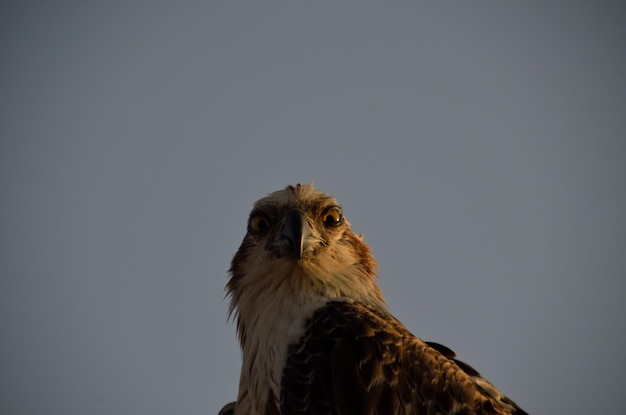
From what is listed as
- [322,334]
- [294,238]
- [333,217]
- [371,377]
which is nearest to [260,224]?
[294,238]

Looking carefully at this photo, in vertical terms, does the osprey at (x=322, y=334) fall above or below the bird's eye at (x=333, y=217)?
below

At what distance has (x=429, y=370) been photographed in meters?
4.54

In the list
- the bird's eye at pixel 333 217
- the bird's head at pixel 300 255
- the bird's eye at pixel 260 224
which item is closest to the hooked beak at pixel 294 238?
the bird's head at pixel 300 255

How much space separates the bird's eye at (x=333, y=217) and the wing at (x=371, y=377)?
1.44 meters

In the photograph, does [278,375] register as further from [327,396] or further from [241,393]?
[241,393]

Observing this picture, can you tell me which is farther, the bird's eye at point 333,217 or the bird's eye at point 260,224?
the bird's eye at point 333,217

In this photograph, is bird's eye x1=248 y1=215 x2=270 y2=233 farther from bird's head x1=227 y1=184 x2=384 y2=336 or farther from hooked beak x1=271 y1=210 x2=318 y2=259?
hooked beak x1=271 y1=210 x2=318 y2=259

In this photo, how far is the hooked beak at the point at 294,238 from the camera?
5.52 meters

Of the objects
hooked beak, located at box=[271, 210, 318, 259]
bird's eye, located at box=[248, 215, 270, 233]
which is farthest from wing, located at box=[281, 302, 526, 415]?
bird's eye, located at box=[248, 215, 270, 233]

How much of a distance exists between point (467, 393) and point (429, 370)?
1.01 ft

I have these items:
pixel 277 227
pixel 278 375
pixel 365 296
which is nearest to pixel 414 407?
pixel 278 375

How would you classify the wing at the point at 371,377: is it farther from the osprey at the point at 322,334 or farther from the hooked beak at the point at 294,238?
the hooked beak at the point at 294,238

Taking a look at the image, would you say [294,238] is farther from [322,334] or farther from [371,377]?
[371,377]

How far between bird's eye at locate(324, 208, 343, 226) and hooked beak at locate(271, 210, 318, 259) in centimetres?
45
